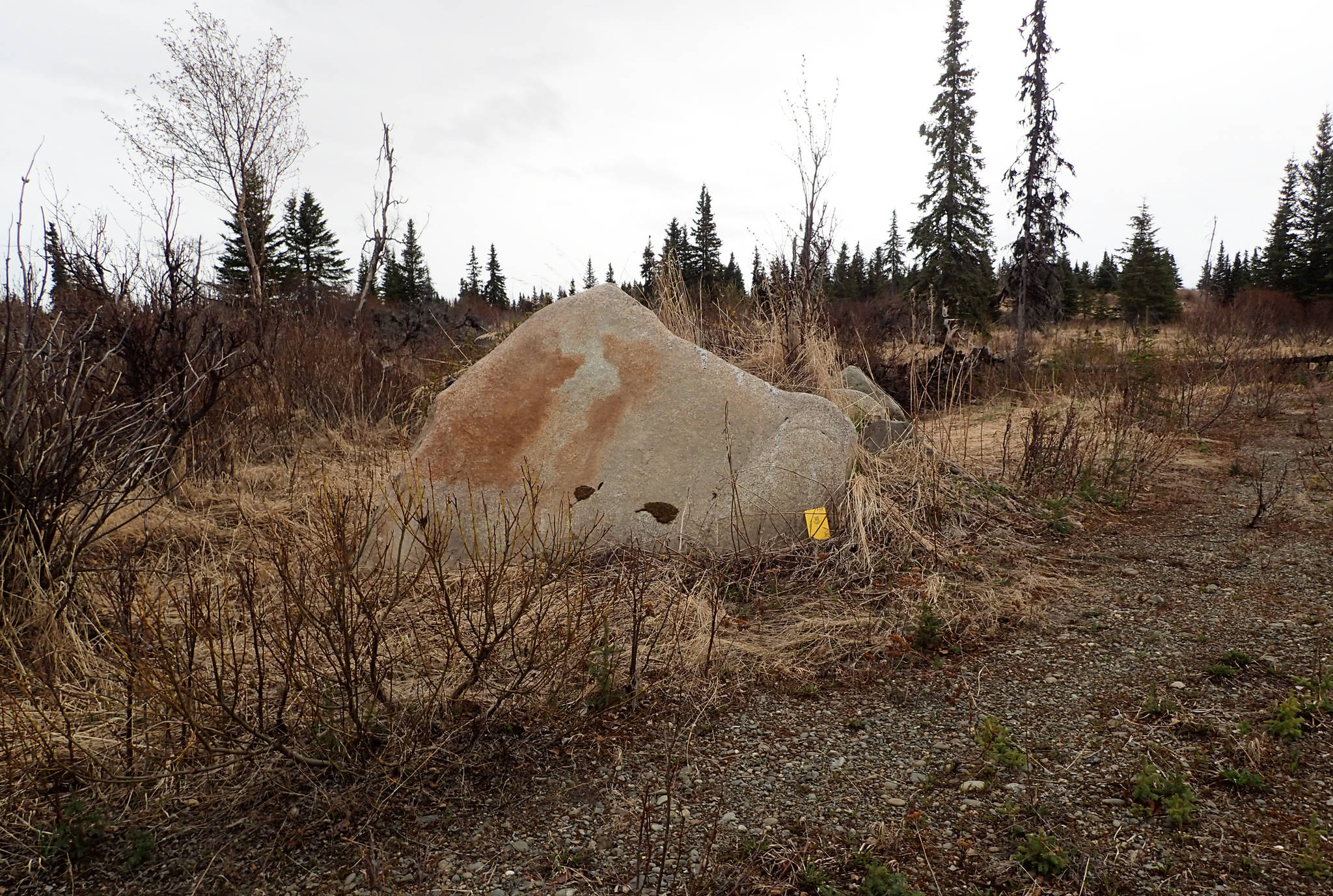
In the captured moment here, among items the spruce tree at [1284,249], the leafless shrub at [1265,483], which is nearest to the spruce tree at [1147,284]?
the spruce tree at [1284,249]

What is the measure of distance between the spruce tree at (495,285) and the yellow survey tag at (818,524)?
27423mm

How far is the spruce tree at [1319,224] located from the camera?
23547mm

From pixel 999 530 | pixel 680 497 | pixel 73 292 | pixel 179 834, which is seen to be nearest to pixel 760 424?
pixel 680 497

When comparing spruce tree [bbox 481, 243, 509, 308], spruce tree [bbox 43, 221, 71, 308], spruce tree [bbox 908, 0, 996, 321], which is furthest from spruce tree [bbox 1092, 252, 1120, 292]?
spruce tree [bbox 43, 221, 71, 308]

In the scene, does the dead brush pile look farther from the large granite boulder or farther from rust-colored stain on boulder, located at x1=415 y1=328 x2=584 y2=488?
rust-colored stain on boulder, located at x1=415 y1=328 x2=584 y2=488

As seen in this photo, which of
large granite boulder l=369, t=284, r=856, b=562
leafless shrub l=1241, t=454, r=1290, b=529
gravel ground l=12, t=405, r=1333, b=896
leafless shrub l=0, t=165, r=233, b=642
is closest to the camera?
gravel ground l=12, t=405, r=1333, b=896

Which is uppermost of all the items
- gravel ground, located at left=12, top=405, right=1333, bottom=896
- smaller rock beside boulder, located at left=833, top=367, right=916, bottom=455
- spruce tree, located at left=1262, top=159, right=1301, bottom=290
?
spruce tree, located at left=1262, top=159, right=1301, bottom=290

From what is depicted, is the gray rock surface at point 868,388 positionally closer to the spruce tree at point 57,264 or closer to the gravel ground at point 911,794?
the gravel ground at point 911,794

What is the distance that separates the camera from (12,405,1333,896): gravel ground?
1706 millimetres

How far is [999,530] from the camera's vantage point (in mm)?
4305

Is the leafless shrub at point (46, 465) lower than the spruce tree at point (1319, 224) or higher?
lower

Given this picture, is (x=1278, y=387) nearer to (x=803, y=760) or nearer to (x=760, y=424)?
(x=760, y=424)

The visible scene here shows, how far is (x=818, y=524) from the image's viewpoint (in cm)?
380

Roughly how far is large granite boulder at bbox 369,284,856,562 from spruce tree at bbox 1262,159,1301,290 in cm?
2946
